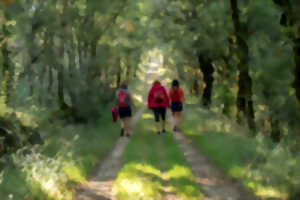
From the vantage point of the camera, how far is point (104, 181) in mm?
9156

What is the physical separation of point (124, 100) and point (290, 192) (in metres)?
8.62

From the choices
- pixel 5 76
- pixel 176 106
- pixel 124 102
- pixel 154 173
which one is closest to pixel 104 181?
pixel 154 173

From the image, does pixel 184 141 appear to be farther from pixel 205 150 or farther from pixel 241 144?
pixel 241 144

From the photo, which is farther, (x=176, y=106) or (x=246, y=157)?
(x=176, y=106)

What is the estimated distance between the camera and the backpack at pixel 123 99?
14898mm

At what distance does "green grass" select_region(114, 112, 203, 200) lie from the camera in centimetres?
764

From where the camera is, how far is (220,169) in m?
10.2

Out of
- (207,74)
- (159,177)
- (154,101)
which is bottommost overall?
(159,177)

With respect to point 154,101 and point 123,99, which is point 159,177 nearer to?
point 123,99

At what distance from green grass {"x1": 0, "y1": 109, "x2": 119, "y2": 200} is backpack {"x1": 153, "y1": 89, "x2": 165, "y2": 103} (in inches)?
91.0

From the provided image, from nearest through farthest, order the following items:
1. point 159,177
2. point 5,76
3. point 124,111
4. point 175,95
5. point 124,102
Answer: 1. point 159,177
2. point 5,76
3. point 124,102
4. point 124,111
5. point 175,95

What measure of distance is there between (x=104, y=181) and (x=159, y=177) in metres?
1.29

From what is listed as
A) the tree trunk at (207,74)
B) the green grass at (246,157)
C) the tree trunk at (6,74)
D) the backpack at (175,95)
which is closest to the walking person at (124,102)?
the backpack at (175,95)

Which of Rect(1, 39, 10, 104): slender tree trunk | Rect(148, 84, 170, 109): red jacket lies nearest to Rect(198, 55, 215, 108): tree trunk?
Rect(148, 84, 170, 109): red jacket
